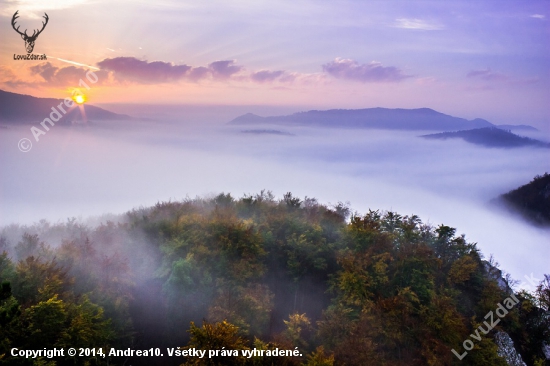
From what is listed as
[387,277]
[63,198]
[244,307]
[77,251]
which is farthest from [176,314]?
[63,198]

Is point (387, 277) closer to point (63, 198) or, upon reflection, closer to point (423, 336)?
point (423, 336)

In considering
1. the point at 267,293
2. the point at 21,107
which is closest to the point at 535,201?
the point at 267,293

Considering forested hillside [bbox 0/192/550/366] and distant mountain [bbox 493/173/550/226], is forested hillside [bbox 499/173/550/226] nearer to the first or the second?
distant mountain [bbox 493/173/550/226]

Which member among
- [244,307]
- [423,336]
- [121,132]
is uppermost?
[121,132]

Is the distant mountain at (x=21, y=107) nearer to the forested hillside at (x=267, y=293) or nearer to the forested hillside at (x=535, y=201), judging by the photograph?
the forested hillside at (x=267, y=293)

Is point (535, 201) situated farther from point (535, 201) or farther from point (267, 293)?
point (267, 293)

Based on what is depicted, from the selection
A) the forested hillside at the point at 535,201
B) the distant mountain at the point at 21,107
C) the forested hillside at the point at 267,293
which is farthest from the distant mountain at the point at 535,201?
the distant mountain at the point at 21,107
